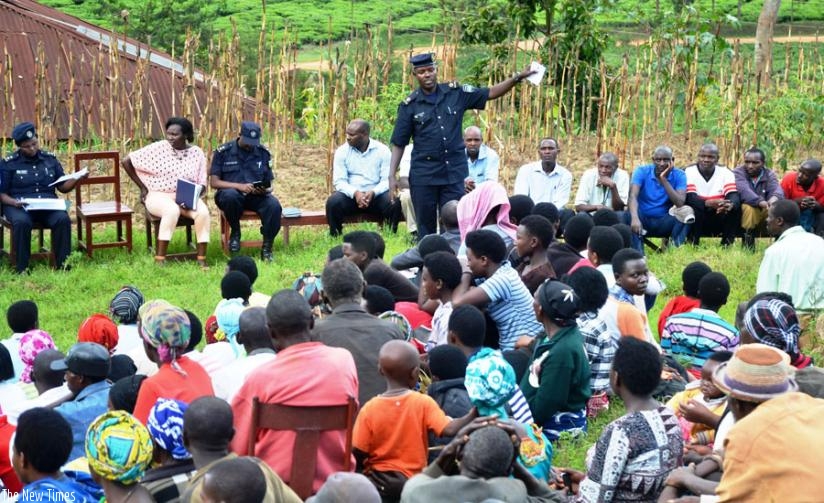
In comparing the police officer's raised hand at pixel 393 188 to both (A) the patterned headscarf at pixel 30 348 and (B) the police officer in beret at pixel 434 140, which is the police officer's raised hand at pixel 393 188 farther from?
(A) the patterned headscarf at pixel 30 348

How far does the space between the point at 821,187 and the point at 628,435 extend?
7.61m

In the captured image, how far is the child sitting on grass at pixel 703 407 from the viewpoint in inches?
209

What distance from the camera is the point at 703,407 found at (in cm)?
535

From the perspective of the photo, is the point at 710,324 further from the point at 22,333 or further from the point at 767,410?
the point at 22,333

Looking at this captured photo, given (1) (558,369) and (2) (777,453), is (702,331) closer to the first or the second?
(1) (558,369)

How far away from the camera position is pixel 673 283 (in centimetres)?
1042

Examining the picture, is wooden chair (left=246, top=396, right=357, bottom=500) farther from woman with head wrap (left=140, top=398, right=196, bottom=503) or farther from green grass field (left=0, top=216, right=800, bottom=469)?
green grass field (left=0, top=216, right=800, bottom=469)

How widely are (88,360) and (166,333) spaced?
67cm

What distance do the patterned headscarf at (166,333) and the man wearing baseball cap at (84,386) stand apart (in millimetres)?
495

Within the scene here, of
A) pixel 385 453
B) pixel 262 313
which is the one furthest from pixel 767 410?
pixel 262 313

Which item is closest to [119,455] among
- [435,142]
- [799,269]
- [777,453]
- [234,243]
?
[777,453]

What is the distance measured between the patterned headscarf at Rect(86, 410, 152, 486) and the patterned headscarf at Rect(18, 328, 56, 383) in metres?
2.34

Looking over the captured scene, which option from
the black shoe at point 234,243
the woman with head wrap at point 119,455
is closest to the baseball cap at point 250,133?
the black shoe at point 234,243

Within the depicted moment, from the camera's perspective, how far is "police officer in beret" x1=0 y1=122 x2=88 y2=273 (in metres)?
10.8
